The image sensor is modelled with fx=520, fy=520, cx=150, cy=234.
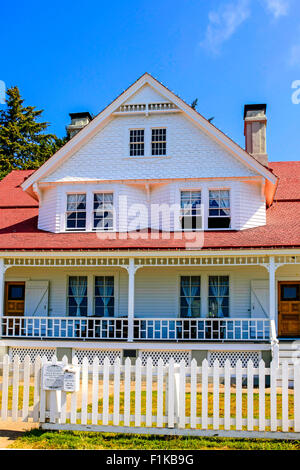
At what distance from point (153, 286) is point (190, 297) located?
1.42m

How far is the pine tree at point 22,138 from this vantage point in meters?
48.5

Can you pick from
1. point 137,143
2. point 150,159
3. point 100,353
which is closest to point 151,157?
point 150,159

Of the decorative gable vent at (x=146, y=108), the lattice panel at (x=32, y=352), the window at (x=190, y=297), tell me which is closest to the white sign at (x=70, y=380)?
the lattice panel at (x=32, y=352)

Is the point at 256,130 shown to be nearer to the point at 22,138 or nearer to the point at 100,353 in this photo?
the point at 100,353

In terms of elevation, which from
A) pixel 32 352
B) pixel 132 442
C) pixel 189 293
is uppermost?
pixel 189 293

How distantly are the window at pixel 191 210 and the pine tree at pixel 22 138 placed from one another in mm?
30812

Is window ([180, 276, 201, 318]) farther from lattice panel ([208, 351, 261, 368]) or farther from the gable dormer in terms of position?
lattice panel ([208, 351, 261, 368])

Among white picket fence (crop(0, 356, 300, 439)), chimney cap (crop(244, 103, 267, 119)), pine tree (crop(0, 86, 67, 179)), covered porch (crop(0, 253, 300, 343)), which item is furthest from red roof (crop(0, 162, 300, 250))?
pine tree (crop(0, 86, 67, 179))

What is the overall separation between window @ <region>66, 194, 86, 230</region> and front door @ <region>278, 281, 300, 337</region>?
25.5 ft

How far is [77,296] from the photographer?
1973 centimetres

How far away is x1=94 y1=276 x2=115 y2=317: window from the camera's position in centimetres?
1952

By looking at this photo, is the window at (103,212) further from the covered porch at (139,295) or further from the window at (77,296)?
the window at (77,296)
